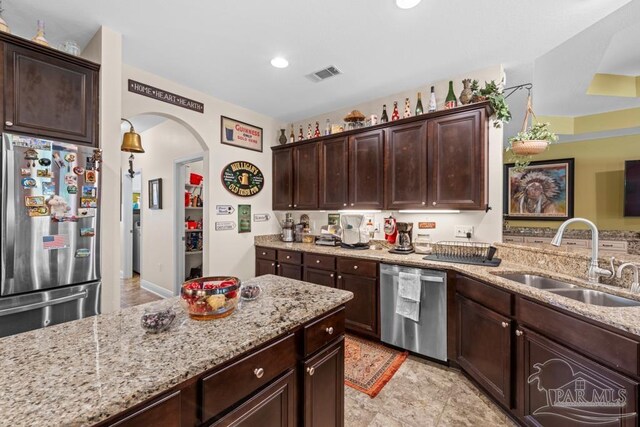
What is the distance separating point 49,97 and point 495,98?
3.63 metres

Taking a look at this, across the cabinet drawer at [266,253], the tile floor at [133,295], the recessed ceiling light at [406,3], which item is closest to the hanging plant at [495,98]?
the recessed ceiling light at [406,3]

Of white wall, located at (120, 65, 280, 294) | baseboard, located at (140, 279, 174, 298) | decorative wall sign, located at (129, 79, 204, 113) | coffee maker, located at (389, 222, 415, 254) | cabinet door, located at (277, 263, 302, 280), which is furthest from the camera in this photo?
baseboard, located at (140, 279, 174, 298)

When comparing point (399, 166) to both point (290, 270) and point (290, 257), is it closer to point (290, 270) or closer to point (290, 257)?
point (290, 257)

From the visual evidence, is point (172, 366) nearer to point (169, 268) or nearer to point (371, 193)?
point (371, 193)

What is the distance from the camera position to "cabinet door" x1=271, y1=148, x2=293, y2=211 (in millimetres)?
3979

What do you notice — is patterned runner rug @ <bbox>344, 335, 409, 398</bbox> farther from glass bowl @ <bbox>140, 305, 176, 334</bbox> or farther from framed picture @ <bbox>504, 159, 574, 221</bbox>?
framed picture @ <bbox>504, 159, 574, 221</bbox>

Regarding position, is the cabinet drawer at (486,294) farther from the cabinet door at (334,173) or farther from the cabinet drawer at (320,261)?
the cabinet door at (334,173)

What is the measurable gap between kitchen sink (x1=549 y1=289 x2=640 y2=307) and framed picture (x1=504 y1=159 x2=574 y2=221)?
3404 millimetres

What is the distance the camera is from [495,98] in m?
2.44

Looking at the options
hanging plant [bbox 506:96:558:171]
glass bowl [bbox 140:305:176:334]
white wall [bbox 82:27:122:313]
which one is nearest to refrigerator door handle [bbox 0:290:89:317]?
white wall [bbox 82:27:122:313]

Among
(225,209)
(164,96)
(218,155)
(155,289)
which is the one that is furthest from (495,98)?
(155,289)

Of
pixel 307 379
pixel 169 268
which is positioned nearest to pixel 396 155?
A: pixel 307 379

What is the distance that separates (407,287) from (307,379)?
5.17 ft

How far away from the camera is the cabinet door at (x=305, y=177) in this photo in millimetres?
3699
